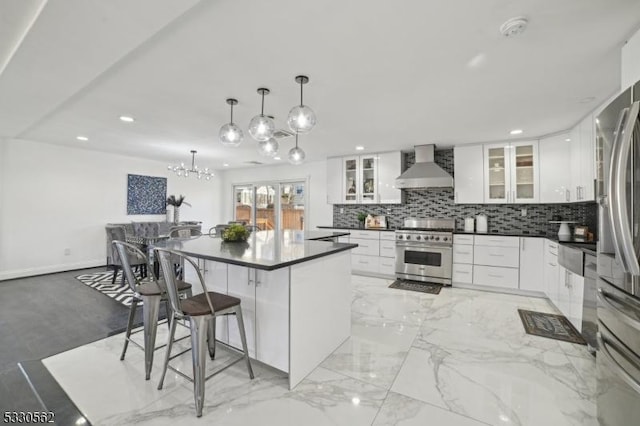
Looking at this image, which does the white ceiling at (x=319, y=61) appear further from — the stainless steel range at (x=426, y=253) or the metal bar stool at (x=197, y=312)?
the stainless steel range at (x=426, y=253)

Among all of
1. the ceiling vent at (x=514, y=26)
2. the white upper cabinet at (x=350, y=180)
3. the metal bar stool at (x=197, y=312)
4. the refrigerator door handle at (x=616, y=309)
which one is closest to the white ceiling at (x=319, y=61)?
→ the ceiling vent at (x=514, y=26)

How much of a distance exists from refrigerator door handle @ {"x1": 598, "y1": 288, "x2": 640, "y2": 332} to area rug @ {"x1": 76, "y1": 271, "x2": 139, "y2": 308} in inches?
174

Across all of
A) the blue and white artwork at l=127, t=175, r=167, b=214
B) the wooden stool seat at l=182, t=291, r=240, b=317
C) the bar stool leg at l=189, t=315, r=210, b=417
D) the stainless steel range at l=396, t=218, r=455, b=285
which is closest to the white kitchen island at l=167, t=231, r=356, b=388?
the wooden stool seat at l=182, t=291, r=240, b=317

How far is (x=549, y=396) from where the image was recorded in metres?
1.85

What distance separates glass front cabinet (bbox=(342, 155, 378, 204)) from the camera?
5477 mm

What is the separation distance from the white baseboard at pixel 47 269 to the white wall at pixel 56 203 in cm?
1

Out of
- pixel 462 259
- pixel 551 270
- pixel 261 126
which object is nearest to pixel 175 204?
pixel 261 126

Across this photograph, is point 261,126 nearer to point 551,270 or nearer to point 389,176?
point 389,176

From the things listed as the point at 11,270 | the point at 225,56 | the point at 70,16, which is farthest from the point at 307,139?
the point at 11,270

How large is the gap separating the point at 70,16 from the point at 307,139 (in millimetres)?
3217

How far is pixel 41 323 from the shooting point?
2957mm

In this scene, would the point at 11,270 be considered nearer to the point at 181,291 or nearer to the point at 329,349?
the point at 181,291

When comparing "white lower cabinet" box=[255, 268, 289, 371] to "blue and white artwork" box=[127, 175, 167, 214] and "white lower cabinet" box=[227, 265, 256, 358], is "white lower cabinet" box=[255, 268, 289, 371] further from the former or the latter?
"blue and white artwork" box=[127, 175, 167, 214]

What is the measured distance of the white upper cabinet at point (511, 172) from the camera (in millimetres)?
4258
